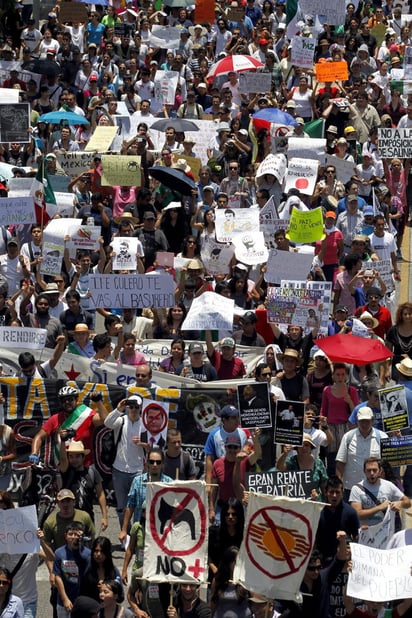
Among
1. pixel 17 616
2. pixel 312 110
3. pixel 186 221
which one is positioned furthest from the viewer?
pixel 312 110

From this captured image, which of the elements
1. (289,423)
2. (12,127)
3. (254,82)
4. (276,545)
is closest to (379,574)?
(276,545)

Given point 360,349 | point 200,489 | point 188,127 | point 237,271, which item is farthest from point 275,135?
point 200,489

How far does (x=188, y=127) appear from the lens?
24703 millimetres

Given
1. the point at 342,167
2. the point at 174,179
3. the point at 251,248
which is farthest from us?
the point at 342,167

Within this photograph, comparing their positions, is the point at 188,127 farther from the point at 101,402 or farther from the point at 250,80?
the point at 101,402

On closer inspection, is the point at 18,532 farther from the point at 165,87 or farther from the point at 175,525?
the point at 165,87

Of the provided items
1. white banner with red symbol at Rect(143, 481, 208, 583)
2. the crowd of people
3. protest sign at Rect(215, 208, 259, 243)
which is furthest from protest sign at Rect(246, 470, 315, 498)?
protest sign at Rect(215, 208, 259, 243)

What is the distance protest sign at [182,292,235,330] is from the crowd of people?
0.60ft

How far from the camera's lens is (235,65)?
27.2 metres

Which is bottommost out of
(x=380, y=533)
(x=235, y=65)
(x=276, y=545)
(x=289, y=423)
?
(x=380, y=533)

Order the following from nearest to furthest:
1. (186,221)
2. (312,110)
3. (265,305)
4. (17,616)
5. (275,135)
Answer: (17,616), (265,305), (186,221), (275,135), (312,110)

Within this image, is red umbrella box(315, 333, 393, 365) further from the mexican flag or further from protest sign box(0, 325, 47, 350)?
the mexican flag

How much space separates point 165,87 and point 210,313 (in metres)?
9.42

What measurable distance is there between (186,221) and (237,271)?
2134 mm
